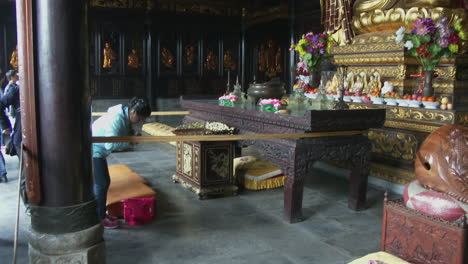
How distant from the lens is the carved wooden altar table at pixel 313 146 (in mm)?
3395

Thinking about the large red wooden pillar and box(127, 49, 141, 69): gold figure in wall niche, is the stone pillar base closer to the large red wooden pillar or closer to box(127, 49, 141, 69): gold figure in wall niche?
the large red wooden pillar

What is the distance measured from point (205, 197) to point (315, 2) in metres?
5.70

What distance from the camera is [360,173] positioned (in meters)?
3.78

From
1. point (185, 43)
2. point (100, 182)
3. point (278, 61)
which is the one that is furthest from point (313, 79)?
point (185, 43)

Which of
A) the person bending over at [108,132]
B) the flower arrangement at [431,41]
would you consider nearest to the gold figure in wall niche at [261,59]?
the flower arrangement at [431,41]

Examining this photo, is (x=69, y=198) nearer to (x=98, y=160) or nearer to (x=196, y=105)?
(x=98, y=160)

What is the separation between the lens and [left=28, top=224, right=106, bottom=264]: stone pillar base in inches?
88.5

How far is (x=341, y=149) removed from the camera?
361 centimetres

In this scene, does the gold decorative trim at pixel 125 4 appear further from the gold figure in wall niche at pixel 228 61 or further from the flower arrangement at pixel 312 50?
the flower arrangement at pixel 312 50

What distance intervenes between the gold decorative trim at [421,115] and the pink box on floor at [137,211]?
9.19ft

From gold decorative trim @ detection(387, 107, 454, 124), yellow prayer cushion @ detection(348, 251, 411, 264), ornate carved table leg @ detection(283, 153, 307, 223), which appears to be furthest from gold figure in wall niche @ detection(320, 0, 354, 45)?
yellow prayer cushion @ detection(348, 251, 411, 264)

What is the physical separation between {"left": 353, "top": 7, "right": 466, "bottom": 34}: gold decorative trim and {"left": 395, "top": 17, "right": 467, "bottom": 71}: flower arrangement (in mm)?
384

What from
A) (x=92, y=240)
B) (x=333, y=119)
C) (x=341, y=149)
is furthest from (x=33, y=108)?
(x=341, y=149)

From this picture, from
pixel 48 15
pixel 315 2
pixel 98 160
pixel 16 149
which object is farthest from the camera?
pixel 315 2
